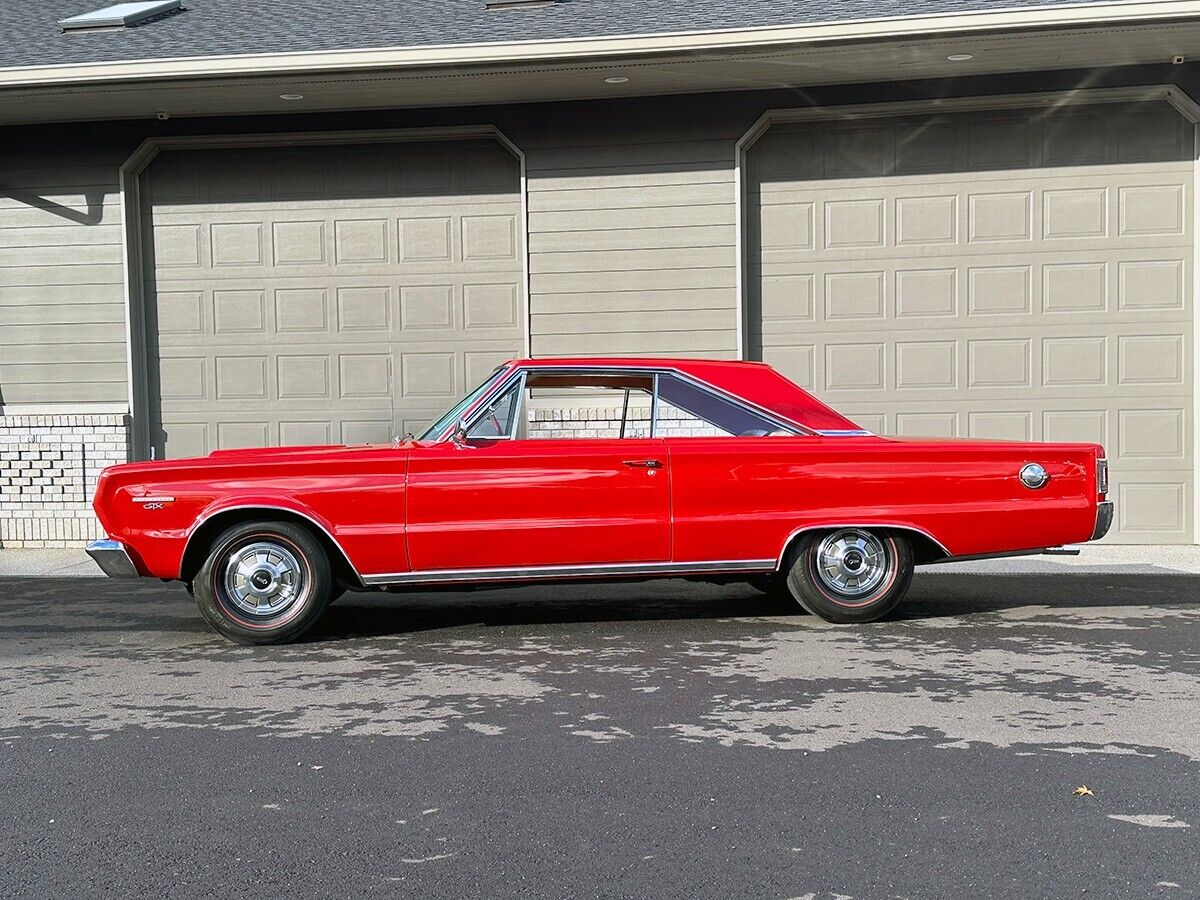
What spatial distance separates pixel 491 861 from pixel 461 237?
9106 millimetres

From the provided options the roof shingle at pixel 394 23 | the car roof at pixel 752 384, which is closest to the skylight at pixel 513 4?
the roof shingle at pixel 394 23

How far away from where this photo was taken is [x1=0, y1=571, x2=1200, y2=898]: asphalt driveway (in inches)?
137

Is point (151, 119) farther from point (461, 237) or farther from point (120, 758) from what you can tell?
point (120, 758)

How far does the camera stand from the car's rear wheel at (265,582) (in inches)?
266

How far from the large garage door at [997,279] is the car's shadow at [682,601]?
7.62 ft

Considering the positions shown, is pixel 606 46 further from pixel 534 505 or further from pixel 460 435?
pixel 534 505

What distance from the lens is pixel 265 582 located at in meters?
6.82

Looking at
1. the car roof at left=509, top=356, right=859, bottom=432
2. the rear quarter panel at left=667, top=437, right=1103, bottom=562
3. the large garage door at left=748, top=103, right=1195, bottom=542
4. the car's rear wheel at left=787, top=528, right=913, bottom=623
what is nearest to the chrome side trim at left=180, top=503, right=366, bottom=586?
the car roof at left=509, top=356, right=859, bottom=432

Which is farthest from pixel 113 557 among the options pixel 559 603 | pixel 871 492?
pixel 871 492

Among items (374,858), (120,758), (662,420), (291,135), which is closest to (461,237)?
(291,135)

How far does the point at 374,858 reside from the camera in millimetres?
3576

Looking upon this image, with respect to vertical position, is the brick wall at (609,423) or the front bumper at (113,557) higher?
the brick wall at (609,423)

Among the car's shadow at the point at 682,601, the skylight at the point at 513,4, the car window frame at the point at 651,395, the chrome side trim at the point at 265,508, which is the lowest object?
the car's shadow at the point at 682,601

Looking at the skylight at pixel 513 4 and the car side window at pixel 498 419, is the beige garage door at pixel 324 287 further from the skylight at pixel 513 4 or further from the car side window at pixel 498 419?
the car side window at pixel 498 419
